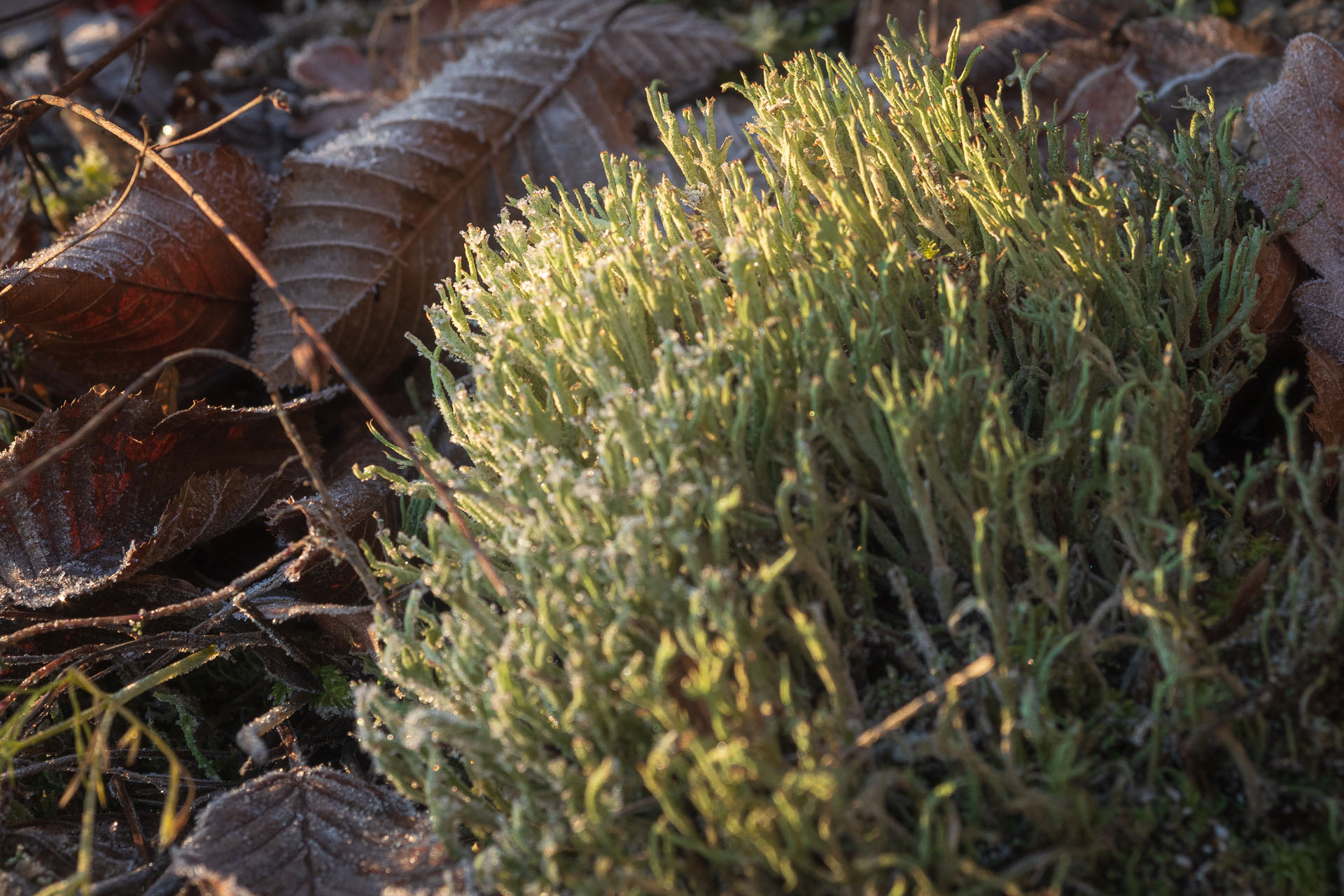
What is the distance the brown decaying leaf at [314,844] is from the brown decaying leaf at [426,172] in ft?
3.21

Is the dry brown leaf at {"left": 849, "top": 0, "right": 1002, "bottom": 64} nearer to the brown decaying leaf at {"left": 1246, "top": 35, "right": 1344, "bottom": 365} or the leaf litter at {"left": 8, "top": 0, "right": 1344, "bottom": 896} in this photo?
the leaf litter at {"left": 8, "top": 0, "right": 1344, "bottom": 896}

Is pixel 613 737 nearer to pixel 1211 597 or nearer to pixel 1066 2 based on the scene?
pixel 1211 597

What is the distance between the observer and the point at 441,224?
7.77ft

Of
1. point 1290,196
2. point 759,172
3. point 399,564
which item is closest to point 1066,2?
point 759,172

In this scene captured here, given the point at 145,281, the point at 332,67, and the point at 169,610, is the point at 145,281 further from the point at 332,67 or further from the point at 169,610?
the point at 332,67

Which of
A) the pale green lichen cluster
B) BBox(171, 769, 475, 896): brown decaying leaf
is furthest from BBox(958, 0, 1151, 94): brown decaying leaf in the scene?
BBox(171, 769, 475, 896): brown decaying leaf

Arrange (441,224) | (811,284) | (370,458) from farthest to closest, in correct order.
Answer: (441,224)
(370,458)
(811,284)

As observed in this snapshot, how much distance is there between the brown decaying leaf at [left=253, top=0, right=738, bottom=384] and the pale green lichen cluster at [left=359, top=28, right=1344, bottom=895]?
0.83 meters

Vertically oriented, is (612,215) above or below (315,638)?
above

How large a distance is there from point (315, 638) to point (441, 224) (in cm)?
112

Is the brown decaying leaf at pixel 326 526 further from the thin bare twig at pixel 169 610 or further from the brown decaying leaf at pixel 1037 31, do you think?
the brown decaying leaf at pixel 1037 31

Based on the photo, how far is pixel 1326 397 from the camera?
1.46 m

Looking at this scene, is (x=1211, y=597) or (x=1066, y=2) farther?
(x=1066, y=2)

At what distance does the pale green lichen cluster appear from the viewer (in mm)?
993
